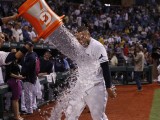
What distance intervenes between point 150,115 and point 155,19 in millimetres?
21328

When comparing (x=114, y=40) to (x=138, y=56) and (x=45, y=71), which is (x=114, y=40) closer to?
Answer: (x=138, y=56)

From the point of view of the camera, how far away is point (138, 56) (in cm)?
1686

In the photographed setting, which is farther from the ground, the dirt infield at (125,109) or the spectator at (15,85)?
the spectator at (15,85)

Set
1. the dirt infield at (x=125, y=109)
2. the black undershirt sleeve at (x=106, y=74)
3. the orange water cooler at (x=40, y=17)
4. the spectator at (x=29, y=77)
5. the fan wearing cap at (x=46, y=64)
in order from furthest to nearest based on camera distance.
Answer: the fan wearing cap at (x=46, y=64), the spectator at (x=29, y=77), the dirt infield at (x=125, y=109), the black undershirt sleeve at (x=106, y=74), the orange water cooler at (x=40, y=17)

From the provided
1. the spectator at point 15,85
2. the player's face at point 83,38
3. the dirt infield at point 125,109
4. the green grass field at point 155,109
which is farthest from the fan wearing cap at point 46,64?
the player's face at point 83,38

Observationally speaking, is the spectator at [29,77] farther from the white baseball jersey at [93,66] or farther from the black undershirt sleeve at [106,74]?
the black undershirt sleeve at [106,74]

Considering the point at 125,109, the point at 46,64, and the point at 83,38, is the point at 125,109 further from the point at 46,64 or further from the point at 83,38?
the point at 83,38

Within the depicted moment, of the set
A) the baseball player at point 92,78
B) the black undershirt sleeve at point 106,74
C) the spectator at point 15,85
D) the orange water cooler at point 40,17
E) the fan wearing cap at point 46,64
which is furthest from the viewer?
the fan wearing cap at point 46,64

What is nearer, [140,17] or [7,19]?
[7,19]

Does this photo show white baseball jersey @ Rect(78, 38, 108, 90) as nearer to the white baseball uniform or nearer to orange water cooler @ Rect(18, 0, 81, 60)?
the white baseball uniform

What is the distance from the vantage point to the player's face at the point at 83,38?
6422 millimetres

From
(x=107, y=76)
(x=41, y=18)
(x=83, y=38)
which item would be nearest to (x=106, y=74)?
(x=107, y=76)

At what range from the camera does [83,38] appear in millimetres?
6484

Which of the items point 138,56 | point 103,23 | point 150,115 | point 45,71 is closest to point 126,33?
→ point 103,23
